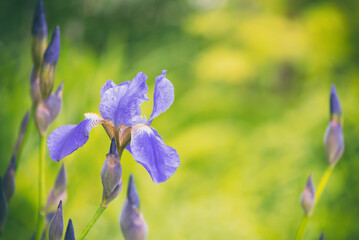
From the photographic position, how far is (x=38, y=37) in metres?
0.45

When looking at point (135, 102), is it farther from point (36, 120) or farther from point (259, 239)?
point (259, 239)

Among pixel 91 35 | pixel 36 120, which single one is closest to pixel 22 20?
pixel 91 35

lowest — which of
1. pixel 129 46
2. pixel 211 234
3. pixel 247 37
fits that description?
pixel 211 234

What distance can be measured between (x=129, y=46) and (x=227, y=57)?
1005mm

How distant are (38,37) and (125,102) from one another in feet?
0.51

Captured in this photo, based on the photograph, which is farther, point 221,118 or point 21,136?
point 221,118

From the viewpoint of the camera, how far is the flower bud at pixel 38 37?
45 cm

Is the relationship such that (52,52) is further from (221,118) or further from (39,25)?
(221,118)

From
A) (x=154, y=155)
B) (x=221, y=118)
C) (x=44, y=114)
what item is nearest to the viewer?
(x=154, y=155)

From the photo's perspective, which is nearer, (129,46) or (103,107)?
(103,107)

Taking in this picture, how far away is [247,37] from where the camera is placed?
2551 mm

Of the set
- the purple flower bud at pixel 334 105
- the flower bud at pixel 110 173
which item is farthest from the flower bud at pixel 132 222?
the purple flower bud at pixel 334 105

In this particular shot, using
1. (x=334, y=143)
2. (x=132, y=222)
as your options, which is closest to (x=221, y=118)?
(x=334, y=143)

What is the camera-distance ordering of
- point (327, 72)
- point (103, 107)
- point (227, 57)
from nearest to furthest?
point (103, 107)
point (327, 72)
point (227, 57)
